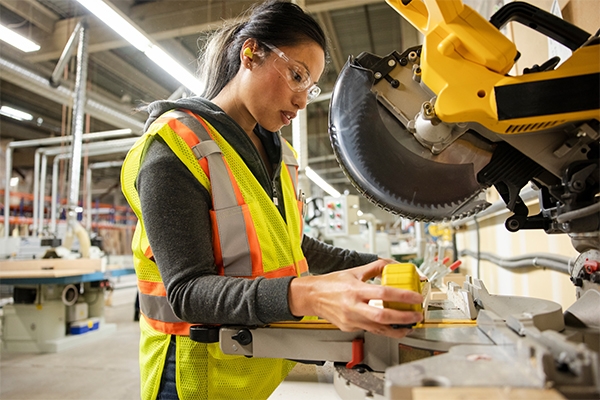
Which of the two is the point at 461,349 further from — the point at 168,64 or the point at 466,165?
the point at 168,64

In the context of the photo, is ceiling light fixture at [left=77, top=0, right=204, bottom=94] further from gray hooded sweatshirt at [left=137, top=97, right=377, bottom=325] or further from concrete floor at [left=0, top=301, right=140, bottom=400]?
concrete floor at [left=0, top=301, right=140, bottom=400]

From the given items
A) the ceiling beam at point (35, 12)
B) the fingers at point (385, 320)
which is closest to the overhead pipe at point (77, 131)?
the ceiling beam at point (35, 12)

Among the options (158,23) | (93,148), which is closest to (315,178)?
(158,23)

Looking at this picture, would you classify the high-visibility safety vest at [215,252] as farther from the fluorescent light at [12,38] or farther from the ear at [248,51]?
the fluorescent light at [12,38]

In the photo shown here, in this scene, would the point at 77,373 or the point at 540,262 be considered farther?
the point at 77,373

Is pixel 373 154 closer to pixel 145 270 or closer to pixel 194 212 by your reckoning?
pixel 194 212

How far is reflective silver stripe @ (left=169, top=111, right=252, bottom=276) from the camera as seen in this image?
805mm

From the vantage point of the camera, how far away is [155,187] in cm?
75

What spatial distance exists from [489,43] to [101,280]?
167 inches

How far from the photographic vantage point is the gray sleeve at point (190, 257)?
646 mm

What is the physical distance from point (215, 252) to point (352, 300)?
38 cm

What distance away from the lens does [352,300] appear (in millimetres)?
548

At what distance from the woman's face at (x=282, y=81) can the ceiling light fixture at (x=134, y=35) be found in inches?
50.7

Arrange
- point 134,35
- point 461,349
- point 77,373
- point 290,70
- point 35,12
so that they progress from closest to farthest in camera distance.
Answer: point 461,349
point 290,70
point 134,35
point 77,373
point 35,12
